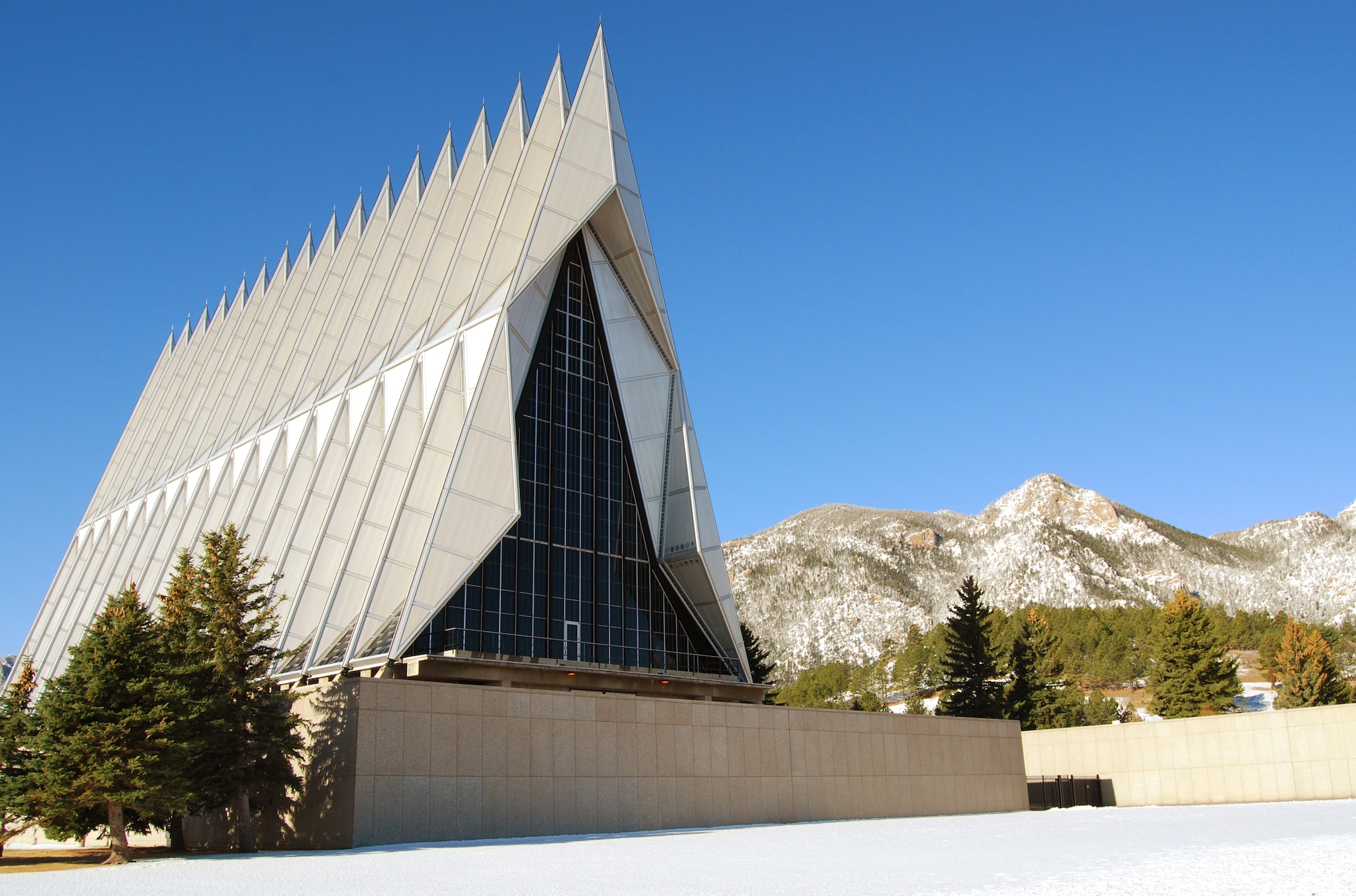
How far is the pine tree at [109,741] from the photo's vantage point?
55.8 feet

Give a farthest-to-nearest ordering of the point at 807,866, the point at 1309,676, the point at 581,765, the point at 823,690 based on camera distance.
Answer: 1. the point at 823,690
2. the point at 1309,676
3. the point at 581,765
4. the point at 807,866

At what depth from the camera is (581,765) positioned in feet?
78.6

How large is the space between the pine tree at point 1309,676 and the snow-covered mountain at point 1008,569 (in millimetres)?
67643

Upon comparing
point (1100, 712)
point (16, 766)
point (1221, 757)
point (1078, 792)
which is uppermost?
point (1100, 712)

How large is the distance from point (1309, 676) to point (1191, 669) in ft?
49.6

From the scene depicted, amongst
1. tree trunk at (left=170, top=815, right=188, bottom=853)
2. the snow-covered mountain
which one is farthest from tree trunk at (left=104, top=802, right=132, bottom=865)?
the snow-covered mountain

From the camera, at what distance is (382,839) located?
20203 millimetres

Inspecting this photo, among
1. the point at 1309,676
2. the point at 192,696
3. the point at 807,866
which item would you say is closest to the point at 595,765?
the point at 192,696

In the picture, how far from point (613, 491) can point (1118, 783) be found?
19992 millimetres

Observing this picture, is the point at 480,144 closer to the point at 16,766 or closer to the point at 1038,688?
the point at 16,766

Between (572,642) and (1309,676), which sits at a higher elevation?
(572,642)

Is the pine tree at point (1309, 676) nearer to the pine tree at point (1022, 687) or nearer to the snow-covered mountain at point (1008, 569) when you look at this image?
the pine tree at point (1022, 687)

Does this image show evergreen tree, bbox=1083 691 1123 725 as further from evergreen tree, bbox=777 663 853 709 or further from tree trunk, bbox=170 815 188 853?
tree trunk, bbox=170 815 188 853

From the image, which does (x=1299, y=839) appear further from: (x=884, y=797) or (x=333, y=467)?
(x=333, y=467)
